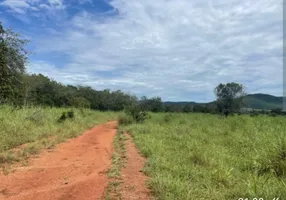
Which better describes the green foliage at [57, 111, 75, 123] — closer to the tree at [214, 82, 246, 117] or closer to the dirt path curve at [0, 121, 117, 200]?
the dirt path curve at [0, 121, 117, 200]

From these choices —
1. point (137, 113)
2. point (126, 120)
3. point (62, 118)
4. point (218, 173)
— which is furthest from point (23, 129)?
point (137, 113)

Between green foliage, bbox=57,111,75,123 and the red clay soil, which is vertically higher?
green foliage, bbox=57,111,75,123

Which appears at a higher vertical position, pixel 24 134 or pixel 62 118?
pixel 62 118

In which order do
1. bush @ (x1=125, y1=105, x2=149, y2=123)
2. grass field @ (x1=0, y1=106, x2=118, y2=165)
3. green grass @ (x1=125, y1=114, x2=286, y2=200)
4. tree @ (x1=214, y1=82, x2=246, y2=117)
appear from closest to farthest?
green grass @ (x1=125, y1=114, x2=286, y2=200) < grass field @ (x1=0, y1=106, x2=118, y2=165) < bush @ (x1=125, y1=105, x2=149, y2=123) < tree @ (x1=214, y1=82, x2=246, y2=117)

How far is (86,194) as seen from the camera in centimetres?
514

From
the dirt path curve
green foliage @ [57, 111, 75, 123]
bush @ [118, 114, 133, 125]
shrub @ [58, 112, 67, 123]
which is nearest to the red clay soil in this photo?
the dirt path curve

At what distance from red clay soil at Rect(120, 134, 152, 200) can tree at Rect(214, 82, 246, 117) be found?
169ft

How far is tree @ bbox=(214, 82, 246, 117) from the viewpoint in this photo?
188ft

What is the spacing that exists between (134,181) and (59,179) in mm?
1580

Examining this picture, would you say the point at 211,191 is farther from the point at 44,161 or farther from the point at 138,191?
the point at 44,161

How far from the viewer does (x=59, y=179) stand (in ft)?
20.5

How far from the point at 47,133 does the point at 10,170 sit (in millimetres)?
6227

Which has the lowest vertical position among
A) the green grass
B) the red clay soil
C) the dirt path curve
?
the dirt path curve

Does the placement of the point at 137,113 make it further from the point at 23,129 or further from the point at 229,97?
the point at 229,97
